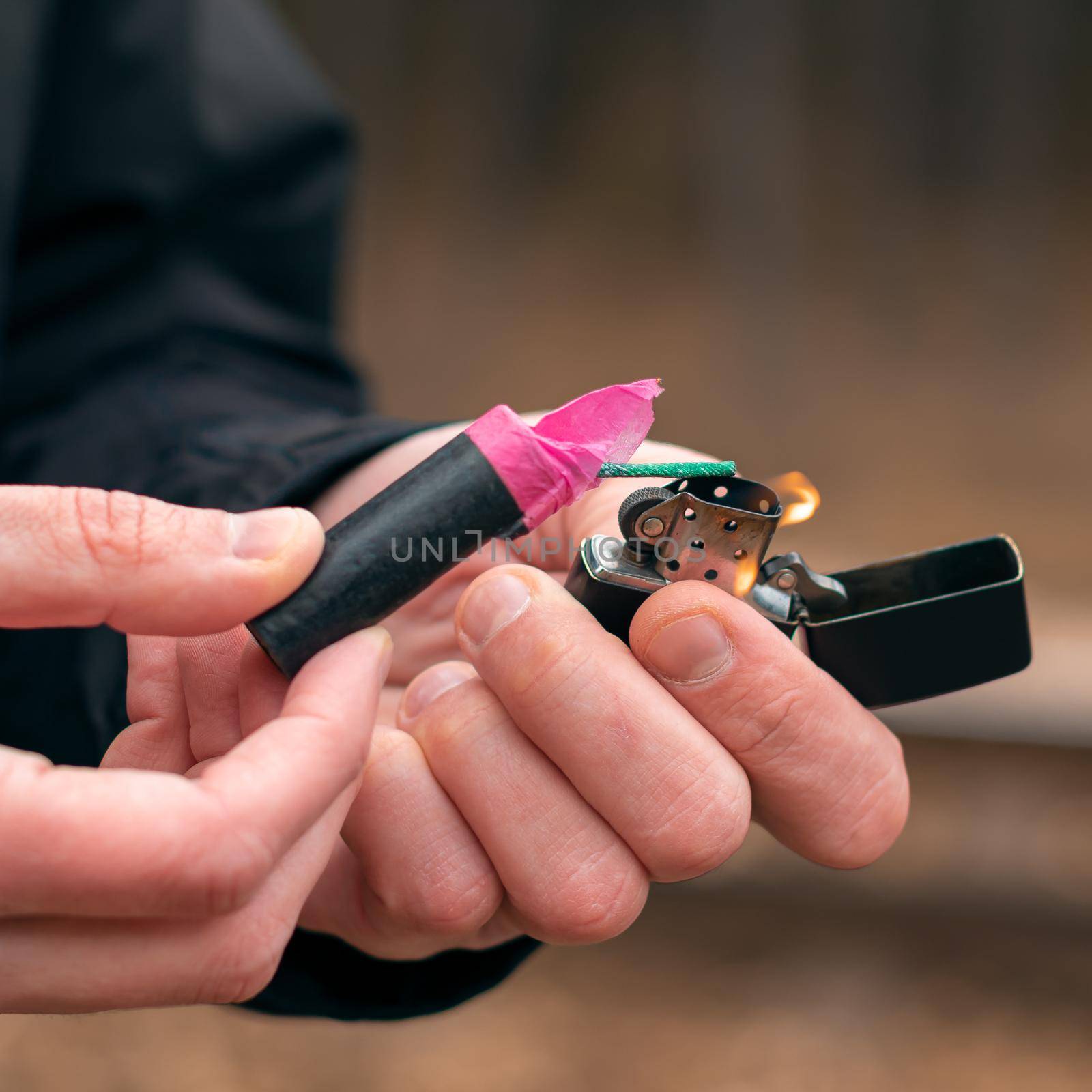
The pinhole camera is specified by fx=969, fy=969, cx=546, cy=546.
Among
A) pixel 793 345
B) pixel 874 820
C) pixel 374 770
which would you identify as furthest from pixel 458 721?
pixel 793 345

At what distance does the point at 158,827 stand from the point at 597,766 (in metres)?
0.24

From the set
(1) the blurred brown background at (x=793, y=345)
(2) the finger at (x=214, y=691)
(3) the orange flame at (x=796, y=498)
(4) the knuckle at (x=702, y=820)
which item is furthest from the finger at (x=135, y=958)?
(1) the blurred brown background at (x=793, y=345)

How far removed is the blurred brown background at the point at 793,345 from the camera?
1.43 m

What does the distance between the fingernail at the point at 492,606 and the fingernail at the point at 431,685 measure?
0.07 m

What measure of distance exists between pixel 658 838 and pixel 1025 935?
1250 millimetres

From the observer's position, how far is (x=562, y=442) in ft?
1.51

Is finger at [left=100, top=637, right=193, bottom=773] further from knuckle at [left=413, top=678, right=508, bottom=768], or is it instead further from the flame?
the flame

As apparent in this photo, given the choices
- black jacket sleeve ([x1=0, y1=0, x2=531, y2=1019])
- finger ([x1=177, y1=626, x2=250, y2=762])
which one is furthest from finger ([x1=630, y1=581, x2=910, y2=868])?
black jacket sleeve ([x1=0, y1=0, x2=531, y2=1019])

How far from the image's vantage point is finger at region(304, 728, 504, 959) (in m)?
0.57

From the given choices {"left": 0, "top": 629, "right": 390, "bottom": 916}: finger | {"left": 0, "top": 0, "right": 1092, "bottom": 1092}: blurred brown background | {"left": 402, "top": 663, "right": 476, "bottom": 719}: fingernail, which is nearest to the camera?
{"left": 0, "top": 629, "right": 390, "bottom": 916}: finger

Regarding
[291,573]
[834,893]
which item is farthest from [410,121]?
[291,573]

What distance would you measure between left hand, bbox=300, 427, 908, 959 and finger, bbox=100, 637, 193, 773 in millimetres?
108

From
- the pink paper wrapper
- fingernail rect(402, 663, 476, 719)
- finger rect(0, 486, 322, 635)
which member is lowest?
fingernail rect(402, 663, 476, 719)

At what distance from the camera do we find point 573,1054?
1.39 m
